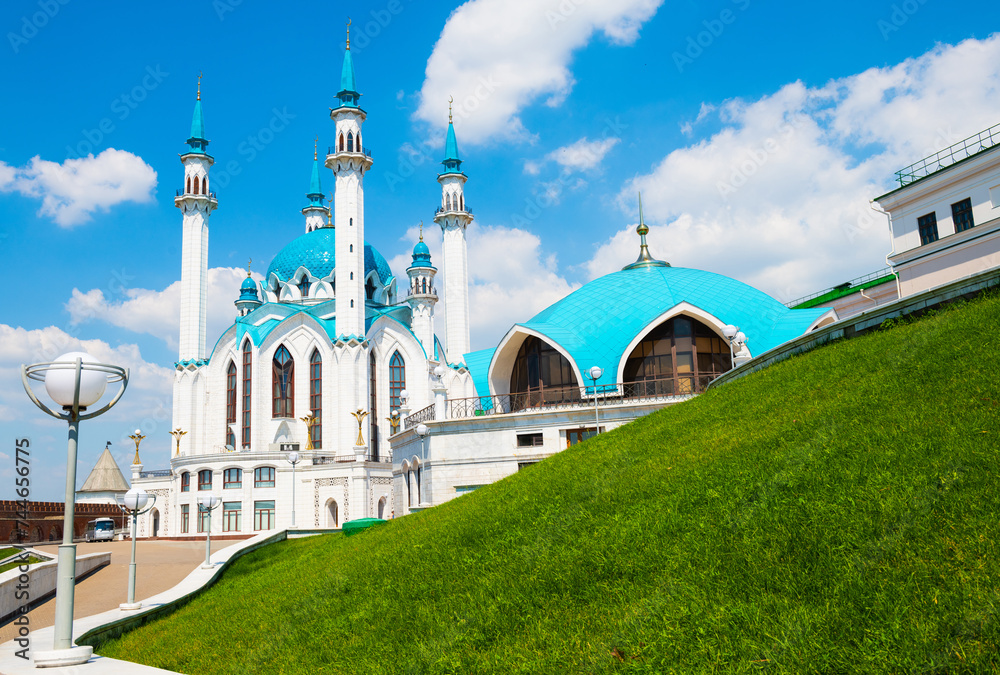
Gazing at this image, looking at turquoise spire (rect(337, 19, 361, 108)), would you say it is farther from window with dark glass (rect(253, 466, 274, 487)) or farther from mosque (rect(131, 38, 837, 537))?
window with dark glass (rect(253, 466, 274, 487))

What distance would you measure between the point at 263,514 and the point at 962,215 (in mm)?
36916

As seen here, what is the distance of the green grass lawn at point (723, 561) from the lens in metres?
4.63

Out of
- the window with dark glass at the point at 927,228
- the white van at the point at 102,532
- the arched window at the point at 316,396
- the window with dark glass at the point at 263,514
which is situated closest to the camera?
the window with dark glass at the point at 927,228

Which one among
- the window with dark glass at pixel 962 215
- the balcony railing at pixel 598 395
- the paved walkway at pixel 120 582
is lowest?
the paved walkway at pixel 120 582

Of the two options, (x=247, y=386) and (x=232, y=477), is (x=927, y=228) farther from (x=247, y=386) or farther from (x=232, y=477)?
(x=247, y=386)

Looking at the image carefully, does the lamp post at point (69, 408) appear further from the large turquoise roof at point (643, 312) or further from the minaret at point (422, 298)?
the minaret at point (422, 298)

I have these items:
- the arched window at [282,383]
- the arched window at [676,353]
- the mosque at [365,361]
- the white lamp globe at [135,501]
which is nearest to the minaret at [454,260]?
the mosque at [365,361]

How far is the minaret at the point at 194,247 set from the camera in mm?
48156

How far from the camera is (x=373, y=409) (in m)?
47.5

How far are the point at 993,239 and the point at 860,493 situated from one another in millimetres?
25992

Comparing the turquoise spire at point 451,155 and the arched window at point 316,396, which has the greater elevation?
the turquoise spire at point 451,155

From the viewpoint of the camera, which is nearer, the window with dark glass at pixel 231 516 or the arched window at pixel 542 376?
the arched window at pixel 542 376

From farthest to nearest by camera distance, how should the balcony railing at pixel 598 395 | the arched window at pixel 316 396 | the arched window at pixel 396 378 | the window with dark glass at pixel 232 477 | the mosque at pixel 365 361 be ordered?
the arched window at pixel 396 378 → the arched window at pixel 316 396 → the window with dark glass at pixel 232 477 → the mosque at pixel 365 361 → the balcony railing at pixel 598 395

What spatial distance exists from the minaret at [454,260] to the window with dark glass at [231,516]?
51.7 feet
